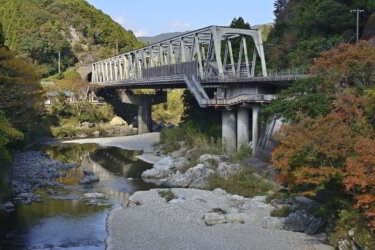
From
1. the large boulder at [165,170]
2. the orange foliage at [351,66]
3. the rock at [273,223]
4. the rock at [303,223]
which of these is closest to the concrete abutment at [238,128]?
the large boulder at [165,170]

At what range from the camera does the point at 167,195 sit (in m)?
29.6

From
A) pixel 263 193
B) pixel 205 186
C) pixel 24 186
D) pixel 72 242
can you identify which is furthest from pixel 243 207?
pixel 24 186

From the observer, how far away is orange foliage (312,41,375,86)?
23.0 meters

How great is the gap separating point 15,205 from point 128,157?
23261 millimetres

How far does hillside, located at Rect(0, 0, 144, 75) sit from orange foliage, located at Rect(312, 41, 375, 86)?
3117 inches

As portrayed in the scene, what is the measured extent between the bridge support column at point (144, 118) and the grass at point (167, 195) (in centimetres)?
4334

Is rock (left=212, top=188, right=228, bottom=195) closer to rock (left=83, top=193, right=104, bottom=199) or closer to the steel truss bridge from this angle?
rock (left=83, top=193, right=104, bottom=199)

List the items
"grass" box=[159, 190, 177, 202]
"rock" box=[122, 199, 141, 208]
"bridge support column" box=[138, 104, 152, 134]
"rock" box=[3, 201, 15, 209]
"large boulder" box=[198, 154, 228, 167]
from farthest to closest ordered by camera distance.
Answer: "bridge support column" box=[138, 104, 152, 134] < "large boulder" box=[198, 154, 228, 167] < "grass" box=[159, 190, 177, 202] < "rock" box=[122, 199, 141, 208] < "rock" box=[3, 201, 15, 209]

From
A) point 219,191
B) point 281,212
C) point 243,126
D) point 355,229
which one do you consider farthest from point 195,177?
point 355,229

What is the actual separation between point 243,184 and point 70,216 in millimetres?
11227

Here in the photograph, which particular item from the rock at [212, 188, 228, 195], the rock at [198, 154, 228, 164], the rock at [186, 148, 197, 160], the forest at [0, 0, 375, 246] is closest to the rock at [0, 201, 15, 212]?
the forest at [0, 0, 375, 246]

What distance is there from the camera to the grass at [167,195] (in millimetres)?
29328

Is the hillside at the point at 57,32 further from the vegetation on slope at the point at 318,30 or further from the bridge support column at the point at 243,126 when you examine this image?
the bridge support column at the point at 243,126

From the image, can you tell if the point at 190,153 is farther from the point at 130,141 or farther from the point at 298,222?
the point at 298,222
